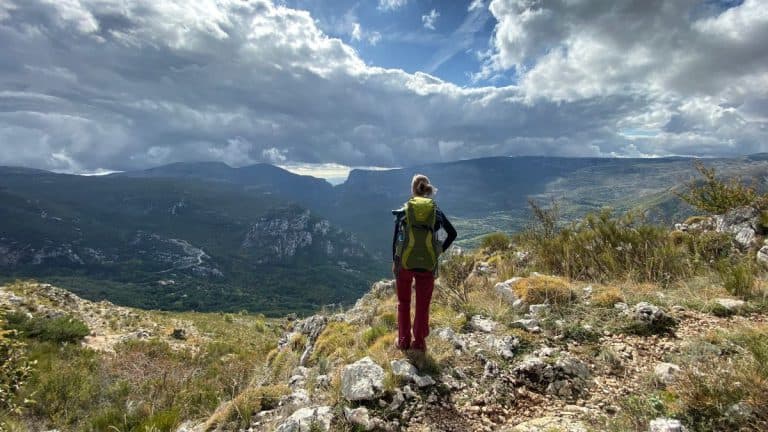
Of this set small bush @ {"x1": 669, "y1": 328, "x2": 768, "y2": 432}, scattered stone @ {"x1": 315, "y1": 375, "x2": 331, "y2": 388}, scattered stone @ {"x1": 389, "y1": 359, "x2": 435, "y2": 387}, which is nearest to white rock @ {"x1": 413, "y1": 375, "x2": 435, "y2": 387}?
scattered stone @ {"x1": 389, "y1": 359, "x2": 435, "y2": 387}

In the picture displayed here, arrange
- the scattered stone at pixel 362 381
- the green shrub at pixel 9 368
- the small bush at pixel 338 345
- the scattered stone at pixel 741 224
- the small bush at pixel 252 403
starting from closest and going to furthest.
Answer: the scattered stone at pixel 362 381 < the green shrub at pixel 9 368 < the small bush at pixel 252 403 < the small bush at pixel 338 345 < the scattered stone at pixel 741 224

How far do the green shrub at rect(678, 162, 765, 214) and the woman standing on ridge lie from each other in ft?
32.2

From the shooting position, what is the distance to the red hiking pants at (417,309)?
538cm

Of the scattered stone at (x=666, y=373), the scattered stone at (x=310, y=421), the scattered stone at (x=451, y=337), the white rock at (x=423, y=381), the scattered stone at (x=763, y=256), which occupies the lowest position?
the scattered stone at (x=310, y=421)

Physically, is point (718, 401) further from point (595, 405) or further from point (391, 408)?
point (391, 408)

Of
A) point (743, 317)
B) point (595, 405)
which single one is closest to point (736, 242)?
point (743, 317)

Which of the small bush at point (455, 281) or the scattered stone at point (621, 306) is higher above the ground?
the scattered stone at point (621, 306)

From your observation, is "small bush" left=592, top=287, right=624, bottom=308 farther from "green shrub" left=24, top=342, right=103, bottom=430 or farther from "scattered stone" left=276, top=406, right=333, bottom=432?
"green shrub" left=24, top=342, right=103, bottom=430

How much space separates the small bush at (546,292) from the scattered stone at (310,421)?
4.33 meters

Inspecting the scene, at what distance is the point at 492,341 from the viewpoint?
543cm

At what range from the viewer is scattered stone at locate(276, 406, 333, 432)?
3842 mm

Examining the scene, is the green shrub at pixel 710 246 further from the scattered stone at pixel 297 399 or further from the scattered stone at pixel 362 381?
the scattered stone at pixel 297 399

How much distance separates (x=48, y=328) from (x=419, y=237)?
23.8 m

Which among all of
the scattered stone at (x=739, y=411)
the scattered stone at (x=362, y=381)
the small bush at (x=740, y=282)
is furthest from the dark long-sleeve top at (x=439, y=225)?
the small bush at (x=740, y=282)
